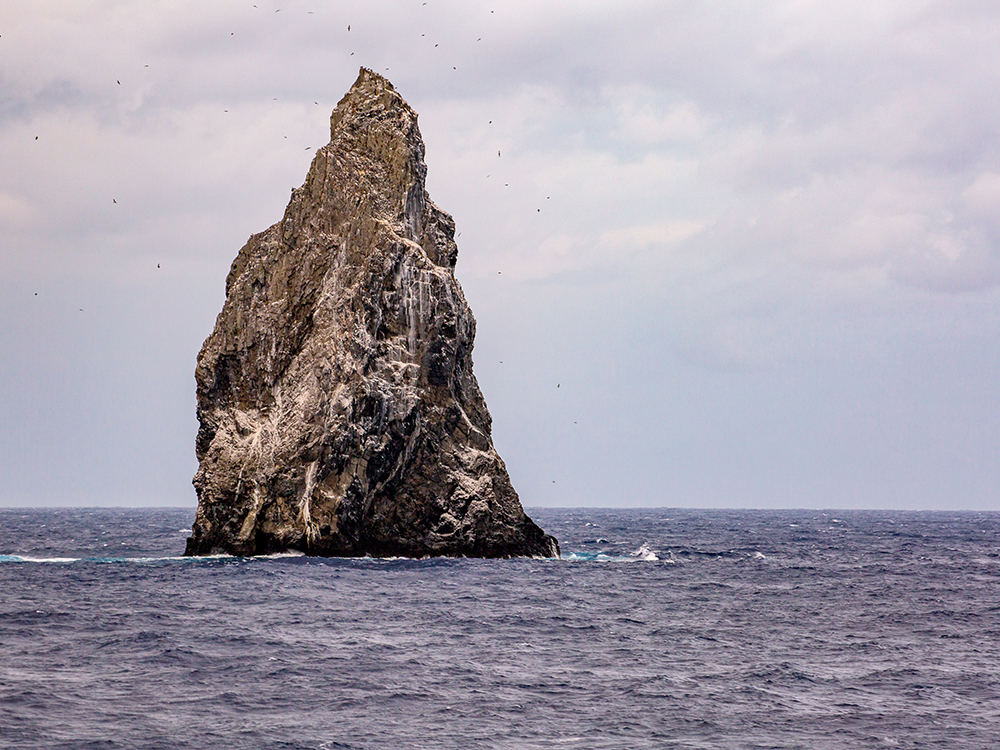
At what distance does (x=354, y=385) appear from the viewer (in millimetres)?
55281

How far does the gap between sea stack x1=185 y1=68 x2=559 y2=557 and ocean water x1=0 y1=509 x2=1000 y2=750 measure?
3068 mm

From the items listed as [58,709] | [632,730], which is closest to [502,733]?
[632,730]

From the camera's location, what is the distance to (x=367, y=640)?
32.7 meters

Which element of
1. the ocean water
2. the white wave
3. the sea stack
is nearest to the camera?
the ocean water

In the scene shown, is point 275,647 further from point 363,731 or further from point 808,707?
point 808,707

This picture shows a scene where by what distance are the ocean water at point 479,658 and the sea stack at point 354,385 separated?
3.07 metres

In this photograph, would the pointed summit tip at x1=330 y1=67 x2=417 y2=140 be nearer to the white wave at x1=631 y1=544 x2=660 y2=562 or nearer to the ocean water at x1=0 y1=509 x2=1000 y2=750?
the ocean water at x1=0 y1=509 x2=1000 y2=750

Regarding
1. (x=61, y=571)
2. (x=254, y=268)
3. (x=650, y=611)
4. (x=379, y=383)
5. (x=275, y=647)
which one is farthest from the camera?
(x=254, y=268)

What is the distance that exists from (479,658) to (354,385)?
26.6 meters

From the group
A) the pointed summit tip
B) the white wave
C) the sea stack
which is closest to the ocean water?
the sea stack

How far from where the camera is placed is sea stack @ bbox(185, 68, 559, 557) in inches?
2180

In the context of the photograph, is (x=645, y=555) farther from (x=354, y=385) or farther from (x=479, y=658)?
(x=479, y=658)

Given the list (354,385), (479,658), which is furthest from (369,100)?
(479,658)

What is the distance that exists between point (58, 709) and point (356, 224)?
126ft
